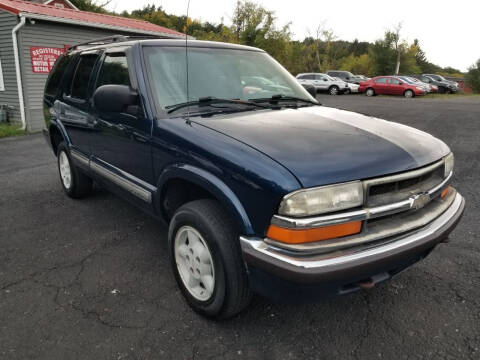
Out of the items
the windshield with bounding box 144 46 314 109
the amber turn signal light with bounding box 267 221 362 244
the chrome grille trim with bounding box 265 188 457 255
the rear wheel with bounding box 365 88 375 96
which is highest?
the windshield with bounding box 144 46 314 109

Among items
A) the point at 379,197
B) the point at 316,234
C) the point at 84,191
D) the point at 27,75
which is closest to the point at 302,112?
the point at 379,197

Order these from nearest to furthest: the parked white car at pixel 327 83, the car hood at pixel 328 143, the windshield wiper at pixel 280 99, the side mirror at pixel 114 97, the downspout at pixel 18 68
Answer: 1. the car hood at pixel 328 143
2. the side mirror at pixel 114 97
3. the windshield wiper at pixel 280 99
4. the downspout at pixel 18 68
5. the parked white car at pixel 327 83

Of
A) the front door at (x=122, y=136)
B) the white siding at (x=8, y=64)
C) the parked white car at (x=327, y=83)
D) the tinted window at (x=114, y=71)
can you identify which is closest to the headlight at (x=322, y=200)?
the front door at (x=122, y=136)

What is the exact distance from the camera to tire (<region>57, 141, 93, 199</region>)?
457 centimetres

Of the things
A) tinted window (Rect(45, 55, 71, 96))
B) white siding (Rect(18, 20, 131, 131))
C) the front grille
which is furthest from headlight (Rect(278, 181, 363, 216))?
white siding (Rect(18, 20, 131, 131))

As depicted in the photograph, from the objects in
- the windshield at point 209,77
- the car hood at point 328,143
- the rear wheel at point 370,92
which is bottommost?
the rear wheel at point 370,92

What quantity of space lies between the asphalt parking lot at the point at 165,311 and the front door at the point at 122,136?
778mm

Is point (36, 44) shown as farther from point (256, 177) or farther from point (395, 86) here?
point (395, 86)

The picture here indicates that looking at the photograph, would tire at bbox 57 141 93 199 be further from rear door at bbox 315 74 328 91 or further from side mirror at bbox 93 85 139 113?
rear door at bbox 315 74 328 91

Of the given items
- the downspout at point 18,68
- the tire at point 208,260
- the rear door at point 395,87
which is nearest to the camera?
the tire at point 208,260

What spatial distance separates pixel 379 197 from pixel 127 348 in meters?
1.72

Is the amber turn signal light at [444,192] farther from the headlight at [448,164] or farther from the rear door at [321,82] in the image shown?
Result: the rear door at [321,82]

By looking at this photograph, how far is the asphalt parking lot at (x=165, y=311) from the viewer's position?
2268 millimetres

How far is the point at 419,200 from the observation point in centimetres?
225
